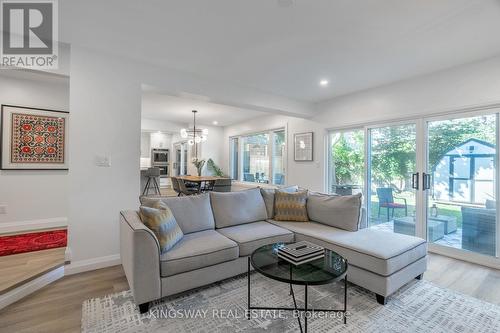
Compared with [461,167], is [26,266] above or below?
below

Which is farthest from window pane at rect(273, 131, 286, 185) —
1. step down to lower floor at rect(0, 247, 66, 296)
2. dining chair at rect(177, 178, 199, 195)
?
step down to lower floor at rect(0, 247, 66, 296)

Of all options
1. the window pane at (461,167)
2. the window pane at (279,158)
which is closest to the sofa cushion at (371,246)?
the window pane at (461,167)

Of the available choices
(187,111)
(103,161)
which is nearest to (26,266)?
(103,161)

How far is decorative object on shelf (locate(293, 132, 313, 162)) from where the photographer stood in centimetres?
523

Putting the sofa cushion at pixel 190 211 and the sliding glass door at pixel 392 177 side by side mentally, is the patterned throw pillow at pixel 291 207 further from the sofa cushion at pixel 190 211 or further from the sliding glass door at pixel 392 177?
the sliding glass door at pixel 392 177

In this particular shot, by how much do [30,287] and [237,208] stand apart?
2152 millimetres

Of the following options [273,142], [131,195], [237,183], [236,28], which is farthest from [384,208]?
[237,183]

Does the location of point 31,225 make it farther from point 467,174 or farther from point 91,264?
point 467,174

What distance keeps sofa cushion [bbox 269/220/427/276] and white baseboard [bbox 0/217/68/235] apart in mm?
3844

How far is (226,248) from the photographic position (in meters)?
2.33

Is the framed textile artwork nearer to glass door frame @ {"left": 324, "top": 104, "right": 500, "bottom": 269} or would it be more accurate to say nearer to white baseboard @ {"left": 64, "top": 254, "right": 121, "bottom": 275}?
white baseboard @ {"left": 64, "top": 254, "right": 121, "bottom": 275}

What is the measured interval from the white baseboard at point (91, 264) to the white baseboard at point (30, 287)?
0.25ft

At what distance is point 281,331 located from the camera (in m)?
1.74

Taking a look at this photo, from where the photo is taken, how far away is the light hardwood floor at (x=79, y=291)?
5.93ft
